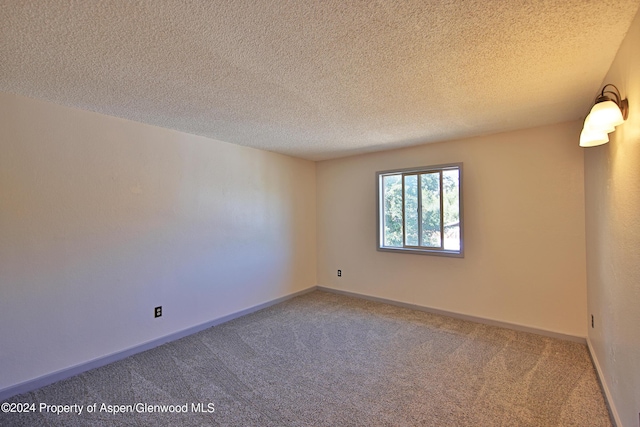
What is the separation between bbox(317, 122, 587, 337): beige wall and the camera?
9.54 feet

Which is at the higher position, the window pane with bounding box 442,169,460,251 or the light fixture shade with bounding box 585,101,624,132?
the light fixture shade with bounding box 585,101,624,132

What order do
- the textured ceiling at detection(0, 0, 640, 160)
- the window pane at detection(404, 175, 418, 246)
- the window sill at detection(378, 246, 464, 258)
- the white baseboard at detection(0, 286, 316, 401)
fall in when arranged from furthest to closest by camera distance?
the window pane at detection(404, 175, 418, 246) → the window sill at detection(378, 246, 464, 258) → the white baseboard at detection(0, 286, 316, 401) → the textured ceiling at detection(0, 0, 640, 160)

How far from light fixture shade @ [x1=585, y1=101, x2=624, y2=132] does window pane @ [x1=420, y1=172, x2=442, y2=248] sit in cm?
221

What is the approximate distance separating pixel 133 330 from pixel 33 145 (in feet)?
5.93

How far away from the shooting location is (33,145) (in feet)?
7.37

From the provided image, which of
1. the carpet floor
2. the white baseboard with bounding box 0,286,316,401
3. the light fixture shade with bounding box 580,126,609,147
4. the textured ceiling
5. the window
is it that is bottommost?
the carpet floor

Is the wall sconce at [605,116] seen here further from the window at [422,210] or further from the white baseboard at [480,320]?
the white baseboard at [480,320]

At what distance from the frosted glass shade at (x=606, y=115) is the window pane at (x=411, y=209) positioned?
2.43m

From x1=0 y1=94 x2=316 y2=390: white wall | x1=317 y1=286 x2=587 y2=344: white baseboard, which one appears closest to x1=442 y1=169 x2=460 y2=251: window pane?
x1=317 y1=286 x2=587 y2=344: white baseboard

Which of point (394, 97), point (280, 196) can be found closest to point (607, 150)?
point (394, 97)

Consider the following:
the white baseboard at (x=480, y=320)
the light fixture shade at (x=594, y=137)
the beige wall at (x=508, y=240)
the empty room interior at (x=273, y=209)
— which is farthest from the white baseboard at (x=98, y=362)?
the light fixture shade at (x=594, y=137)

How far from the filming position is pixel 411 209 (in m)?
4.08

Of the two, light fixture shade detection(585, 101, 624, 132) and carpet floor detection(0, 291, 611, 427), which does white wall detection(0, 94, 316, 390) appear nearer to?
carpet floor detection(0, 291, 611, 427)

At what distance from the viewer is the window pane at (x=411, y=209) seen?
13.2 feet
